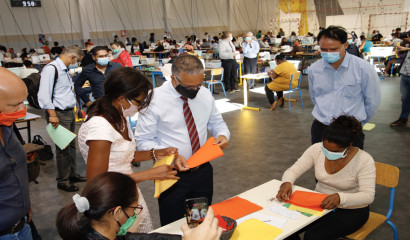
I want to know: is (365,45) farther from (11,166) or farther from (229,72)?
(11,166)

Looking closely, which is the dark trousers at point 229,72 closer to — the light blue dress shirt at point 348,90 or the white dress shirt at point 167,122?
the light blue dress shirt at point 348,90

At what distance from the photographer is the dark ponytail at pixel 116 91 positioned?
186 cm

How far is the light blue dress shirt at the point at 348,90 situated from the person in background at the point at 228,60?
22.5 ft

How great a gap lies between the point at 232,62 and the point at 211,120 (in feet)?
24.8

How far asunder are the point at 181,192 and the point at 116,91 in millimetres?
802

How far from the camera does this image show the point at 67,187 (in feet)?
13.9

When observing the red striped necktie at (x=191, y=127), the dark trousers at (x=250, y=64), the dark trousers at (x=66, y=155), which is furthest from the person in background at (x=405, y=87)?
the dark trousers at (x=66, y=155)

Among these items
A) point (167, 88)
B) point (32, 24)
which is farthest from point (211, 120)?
point (32, 24)

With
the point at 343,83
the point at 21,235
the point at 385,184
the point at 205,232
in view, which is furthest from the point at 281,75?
the point at 205,232

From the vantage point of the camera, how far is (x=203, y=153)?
2141 millimetres

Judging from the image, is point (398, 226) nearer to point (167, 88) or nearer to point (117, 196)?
point (167, 88)

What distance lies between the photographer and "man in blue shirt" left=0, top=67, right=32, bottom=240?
1.58 m

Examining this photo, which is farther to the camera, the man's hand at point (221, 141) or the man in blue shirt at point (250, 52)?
the man in blue shirt at point (250, 52)

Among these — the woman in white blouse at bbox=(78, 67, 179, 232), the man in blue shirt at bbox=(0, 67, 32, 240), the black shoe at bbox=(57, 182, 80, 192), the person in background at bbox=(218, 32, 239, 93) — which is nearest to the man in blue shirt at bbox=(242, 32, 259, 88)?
the person in background at bbox=(218, 32, 239, 93)
